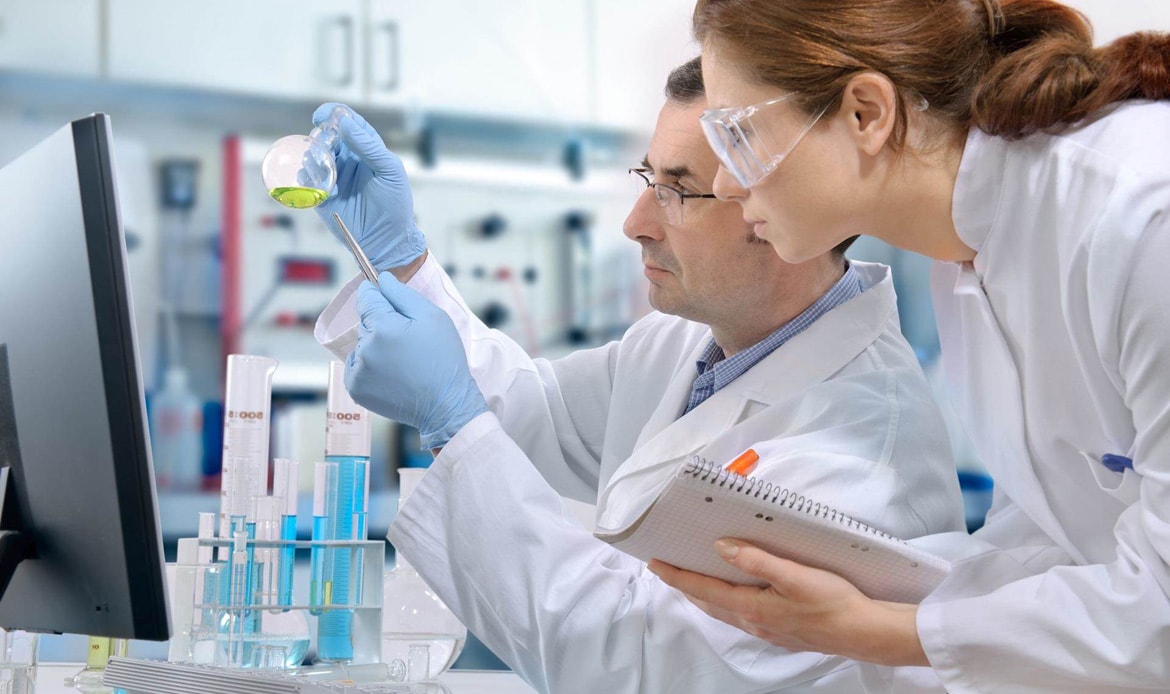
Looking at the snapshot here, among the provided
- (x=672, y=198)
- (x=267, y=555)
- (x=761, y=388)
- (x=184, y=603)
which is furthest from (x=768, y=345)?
(x=184, y=603)

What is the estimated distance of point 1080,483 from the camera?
1.07 metres

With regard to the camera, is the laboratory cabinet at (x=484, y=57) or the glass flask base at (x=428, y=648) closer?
the glass flask base at (x=428, y=648)

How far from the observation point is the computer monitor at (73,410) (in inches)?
32.0

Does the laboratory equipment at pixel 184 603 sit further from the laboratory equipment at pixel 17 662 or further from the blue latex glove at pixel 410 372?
the blue latex glove at pixel 410 372

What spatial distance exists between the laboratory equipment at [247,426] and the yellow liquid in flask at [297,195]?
199 millimetres

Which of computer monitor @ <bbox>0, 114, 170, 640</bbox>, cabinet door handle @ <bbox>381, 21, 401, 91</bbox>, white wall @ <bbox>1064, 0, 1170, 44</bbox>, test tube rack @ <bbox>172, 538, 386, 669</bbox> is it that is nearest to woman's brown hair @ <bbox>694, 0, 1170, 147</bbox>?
computer monitor @ <bbox>0, 114, 170, 640</bbox>

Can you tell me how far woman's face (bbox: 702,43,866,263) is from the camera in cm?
107

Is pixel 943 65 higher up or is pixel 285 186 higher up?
pixel 943 65

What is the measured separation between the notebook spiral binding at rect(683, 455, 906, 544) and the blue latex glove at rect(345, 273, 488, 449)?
1.34 feet

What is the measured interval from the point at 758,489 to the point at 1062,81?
47 centimetres

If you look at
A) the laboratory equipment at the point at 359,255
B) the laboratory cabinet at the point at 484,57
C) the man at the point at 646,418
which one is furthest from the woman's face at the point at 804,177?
the laboratory cabinet at the point at 484,57

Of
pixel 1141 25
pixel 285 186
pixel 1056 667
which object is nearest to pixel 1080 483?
pixel 1056 667

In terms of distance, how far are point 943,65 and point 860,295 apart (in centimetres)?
41

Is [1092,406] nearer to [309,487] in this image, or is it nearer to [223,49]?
[309,487]
